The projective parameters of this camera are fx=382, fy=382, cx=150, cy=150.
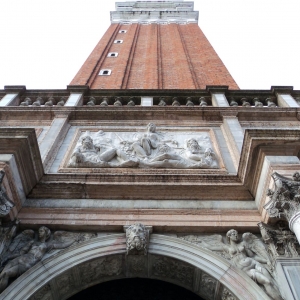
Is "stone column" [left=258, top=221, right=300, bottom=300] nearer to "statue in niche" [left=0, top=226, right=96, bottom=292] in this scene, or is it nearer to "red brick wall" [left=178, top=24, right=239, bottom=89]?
"statue in niche" [left=0, top=226, right=96, bottom=292]

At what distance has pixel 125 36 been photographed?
27.0 m

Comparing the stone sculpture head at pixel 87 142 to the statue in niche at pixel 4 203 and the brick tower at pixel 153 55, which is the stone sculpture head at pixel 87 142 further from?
the brick tower at pixel 153 55

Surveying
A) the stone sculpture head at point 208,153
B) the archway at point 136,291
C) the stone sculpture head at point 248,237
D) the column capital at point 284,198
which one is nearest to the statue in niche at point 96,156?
the stone sculpture head at point 208,153

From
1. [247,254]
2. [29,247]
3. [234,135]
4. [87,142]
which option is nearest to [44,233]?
[29,247]

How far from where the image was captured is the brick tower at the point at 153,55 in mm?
17516

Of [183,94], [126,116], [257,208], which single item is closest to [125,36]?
[183,94]

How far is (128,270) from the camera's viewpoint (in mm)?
6484

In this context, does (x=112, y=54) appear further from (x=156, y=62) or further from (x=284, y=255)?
(x=284, y=255)

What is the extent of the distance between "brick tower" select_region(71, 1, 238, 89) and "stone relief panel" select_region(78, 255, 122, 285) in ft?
36.1

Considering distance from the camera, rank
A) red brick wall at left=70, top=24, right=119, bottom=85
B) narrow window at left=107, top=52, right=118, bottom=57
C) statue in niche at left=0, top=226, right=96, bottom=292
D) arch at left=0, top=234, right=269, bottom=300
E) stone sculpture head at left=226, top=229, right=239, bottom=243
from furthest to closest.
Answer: narrow window at left=107, top=52, right=118, bottom=57 → red brick wall at left=70, top=24, right=119, bottom=85 → stone sculpture head at left=226, top=229, right=239, bottom=243 → statue in niche at left=0, top=226, right=96, bottom=292 → arch at left=0, top=234, right=269, bottom=300

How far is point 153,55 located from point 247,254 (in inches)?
688

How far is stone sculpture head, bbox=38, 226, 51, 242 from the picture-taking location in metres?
6.46

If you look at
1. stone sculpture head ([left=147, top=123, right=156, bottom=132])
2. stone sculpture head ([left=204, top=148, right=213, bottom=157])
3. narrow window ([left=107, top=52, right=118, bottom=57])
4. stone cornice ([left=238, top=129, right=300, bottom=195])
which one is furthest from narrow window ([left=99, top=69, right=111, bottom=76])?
stone cornice ([left=238, top=129, right=300, bottom=195])

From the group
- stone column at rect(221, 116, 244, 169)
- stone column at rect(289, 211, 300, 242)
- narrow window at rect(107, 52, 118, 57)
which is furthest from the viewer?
narrow window at rect(107, 52, 118, 57)
